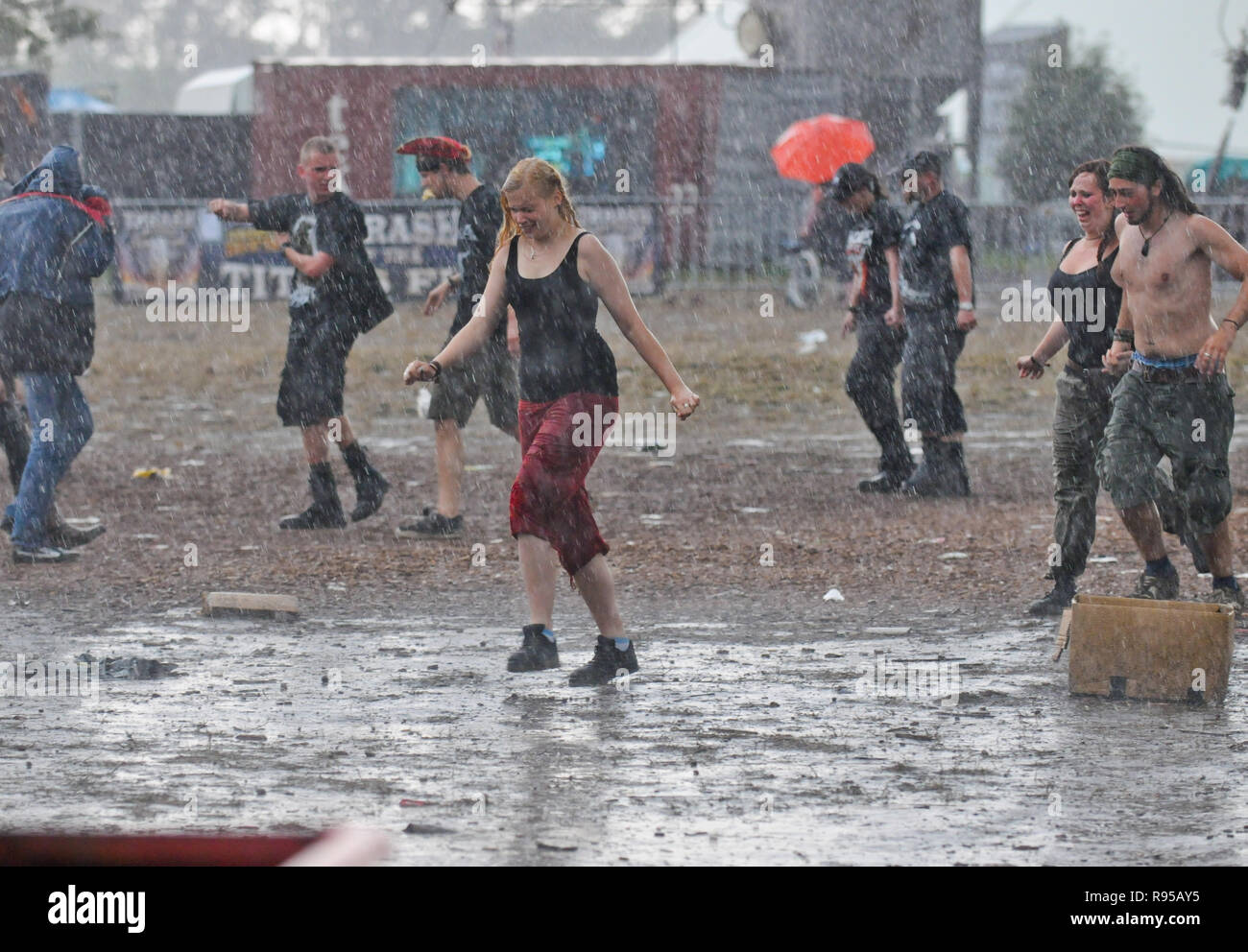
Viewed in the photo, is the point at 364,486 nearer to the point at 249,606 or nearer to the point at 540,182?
the point at 249,606

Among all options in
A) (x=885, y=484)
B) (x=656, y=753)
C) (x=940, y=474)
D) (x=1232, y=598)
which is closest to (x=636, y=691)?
(x=656, y=753)

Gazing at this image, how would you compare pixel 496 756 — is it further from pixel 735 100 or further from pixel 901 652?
pixel 735 100

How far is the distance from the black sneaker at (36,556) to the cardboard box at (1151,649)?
5.02 m

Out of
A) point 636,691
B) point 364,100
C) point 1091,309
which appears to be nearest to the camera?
point 636,691

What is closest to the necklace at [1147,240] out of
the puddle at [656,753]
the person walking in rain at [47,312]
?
the puddle at [656,753]

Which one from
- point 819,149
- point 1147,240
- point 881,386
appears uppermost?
point 819,149

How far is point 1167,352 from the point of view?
23.9 feet

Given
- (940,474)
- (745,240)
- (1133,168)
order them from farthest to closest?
(745,240)
(940,474)
(1133,168)

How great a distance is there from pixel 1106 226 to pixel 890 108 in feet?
76.7

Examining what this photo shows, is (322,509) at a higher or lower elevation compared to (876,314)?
lower

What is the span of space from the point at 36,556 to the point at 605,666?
144 inches

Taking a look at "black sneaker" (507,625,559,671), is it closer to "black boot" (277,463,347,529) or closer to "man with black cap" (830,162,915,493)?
"black boot" (277,463,347,529)

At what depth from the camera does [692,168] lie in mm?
27859

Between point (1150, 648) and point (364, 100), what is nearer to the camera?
point (1150, 648)
